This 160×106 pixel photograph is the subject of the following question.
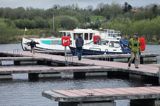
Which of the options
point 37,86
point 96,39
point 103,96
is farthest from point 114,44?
point 103,96

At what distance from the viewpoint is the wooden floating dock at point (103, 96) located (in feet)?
57.9

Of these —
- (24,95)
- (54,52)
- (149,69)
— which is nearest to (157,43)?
(54,52)

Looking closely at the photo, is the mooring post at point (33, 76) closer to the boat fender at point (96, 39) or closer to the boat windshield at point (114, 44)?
the boat fender at point (96, 39)

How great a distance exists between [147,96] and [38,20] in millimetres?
128021

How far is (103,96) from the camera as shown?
58.7 feet

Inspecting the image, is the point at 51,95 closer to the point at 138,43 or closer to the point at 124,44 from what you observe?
the point at 138,43

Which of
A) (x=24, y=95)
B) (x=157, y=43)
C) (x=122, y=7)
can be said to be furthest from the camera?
(x=122, y=7)

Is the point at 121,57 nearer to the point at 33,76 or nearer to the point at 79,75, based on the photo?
the point at 79,75

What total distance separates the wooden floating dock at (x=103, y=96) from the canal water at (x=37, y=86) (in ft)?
7.46

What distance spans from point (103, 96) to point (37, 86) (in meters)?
10.7

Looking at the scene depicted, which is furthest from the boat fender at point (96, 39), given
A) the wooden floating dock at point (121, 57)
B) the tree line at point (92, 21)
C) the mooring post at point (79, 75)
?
the tree line at point (92, 21)

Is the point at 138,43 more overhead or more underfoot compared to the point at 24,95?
more overhead

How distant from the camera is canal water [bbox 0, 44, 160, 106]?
22.5 metres

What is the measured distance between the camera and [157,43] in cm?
11519
